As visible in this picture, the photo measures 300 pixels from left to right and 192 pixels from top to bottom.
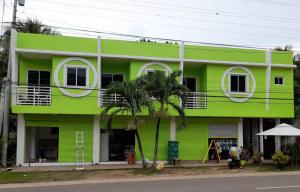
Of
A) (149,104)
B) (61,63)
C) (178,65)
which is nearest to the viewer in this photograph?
(149,104)

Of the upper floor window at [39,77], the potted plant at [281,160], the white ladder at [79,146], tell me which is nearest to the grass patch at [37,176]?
the white ladder at [79,146]

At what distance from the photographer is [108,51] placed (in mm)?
28469

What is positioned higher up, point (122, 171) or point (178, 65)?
point (178, 65)

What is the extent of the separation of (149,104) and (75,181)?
20.2 ft

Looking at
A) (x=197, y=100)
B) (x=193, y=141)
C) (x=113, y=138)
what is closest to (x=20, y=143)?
(x=113, y=138)

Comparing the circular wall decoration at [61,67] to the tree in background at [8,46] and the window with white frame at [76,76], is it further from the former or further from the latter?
the tree in background at [8,46]

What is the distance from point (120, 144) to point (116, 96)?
3872 mm

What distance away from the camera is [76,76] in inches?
1118

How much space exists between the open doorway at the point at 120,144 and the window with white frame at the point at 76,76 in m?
3.97

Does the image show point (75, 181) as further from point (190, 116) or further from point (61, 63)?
point (190, 116)

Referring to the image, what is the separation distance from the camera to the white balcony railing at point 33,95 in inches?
1069

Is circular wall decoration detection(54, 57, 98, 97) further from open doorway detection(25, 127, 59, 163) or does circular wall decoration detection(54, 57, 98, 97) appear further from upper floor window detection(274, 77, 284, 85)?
upper floor window detection(274, 77, 284, 85)

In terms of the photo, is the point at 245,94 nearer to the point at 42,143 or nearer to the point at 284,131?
the point at 284,131

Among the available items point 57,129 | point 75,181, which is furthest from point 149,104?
point 57,129
